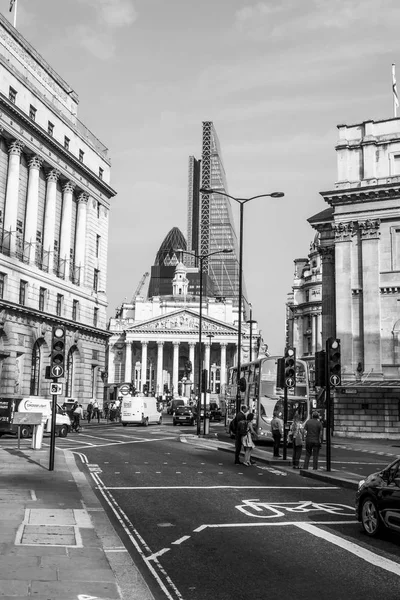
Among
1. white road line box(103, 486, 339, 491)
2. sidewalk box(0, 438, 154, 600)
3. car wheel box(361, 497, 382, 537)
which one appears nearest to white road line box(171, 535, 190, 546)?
sidewalk box(0, 438, 154, 600)

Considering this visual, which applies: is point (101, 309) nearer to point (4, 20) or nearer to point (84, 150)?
point (84, 150)

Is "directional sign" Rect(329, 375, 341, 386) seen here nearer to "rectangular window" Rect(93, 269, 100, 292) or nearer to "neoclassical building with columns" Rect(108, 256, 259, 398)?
"rectangular window" Rect(93, 269, 100, 292)

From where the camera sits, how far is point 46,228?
179 feet

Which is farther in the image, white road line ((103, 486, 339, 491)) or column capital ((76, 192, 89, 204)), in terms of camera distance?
column capital ((76, 192, 89, 204))

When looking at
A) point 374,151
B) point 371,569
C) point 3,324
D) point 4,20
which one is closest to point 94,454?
point 371,569

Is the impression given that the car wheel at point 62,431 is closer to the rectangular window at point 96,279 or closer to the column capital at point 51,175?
the column capital at point 51,175

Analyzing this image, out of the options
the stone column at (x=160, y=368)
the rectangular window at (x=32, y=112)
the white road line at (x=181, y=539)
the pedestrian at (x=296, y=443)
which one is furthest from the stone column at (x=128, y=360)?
the white road line at (x=181, y=539)

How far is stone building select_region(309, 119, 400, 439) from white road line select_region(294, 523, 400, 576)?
3218 centimetres

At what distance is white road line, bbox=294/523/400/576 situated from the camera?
8.91m

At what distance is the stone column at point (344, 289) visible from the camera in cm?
4484

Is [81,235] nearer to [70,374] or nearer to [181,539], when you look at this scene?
[70,374]

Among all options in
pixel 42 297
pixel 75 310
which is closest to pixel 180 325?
pixel 75 310

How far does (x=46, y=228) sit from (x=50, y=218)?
94 cm

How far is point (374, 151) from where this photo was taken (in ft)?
148
